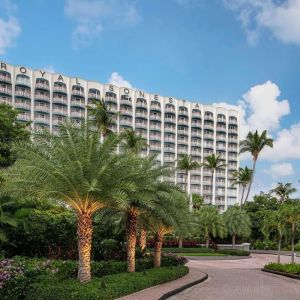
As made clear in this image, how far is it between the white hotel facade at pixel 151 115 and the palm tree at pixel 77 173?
276 ft

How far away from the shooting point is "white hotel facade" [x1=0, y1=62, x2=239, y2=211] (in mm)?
107938

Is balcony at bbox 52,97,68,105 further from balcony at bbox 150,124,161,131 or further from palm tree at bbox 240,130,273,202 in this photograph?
palm tree at bbox 240,130,273,202

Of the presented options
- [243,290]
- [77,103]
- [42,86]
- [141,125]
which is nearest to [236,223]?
[243,290]

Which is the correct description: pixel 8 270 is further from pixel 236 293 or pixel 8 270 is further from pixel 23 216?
pixel 236 293

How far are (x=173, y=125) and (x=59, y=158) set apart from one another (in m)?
111

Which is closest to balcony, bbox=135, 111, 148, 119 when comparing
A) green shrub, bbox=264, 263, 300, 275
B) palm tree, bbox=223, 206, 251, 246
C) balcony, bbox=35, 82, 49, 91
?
balcony, bbox=35, 82, 49, 91

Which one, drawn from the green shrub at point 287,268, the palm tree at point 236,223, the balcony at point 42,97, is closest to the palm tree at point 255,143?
the palm tree at point 236,223

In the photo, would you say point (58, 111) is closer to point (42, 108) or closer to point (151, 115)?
point (42, 108)

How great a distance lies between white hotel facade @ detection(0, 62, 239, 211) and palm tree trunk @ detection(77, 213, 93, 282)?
3322 inches

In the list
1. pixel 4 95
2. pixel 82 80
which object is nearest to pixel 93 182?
pixel 4 95

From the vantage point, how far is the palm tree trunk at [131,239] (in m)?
22.6

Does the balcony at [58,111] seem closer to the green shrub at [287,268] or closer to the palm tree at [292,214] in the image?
the palm tree at [292,214]

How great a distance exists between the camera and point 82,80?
116 m

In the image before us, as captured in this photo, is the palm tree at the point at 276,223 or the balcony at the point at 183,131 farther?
the balcony at the point at 183,131
